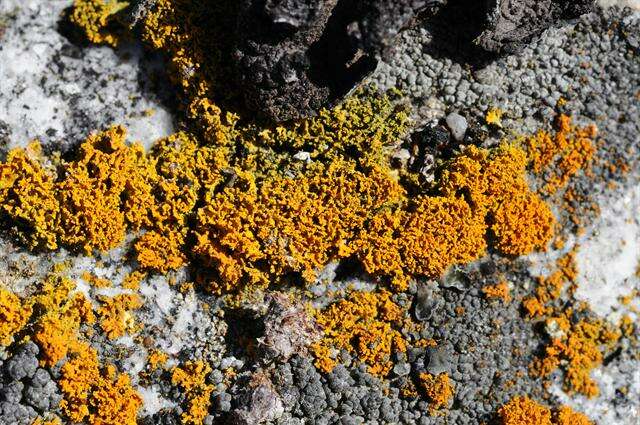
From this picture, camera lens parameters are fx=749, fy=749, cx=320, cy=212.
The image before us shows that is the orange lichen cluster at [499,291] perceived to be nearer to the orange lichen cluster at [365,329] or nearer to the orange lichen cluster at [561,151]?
the orange lichen cluster at [365,329]

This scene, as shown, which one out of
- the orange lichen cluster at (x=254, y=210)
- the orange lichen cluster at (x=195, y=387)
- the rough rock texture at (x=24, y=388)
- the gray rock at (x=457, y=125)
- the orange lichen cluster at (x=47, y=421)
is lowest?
the orange lichen cluster at (x=47, y=421)

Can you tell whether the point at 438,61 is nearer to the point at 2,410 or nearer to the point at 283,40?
the point at 283,40

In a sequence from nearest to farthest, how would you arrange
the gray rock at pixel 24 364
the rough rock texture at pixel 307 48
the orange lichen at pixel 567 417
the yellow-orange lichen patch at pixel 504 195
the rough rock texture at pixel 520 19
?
the rough rock texture at pixel 307 48, the gray rock at pixel 24 364, the rough rock texture at pixel 520 19, the yellow-orange lichen patch at pixel 504 195, the orange lichen at pixel 567 417

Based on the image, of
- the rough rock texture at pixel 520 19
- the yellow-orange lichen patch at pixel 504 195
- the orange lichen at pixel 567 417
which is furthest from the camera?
the orange lichen at pixel 567 417

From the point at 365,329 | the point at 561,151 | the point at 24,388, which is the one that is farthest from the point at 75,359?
the point at 561,151

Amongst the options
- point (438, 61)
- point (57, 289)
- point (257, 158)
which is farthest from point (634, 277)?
point (57, 289)

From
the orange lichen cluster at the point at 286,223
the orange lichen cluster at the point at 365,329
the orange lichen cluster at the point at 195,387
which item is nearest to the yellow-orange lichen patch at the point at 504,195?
the orange lichen cluster at the point at 286,223
